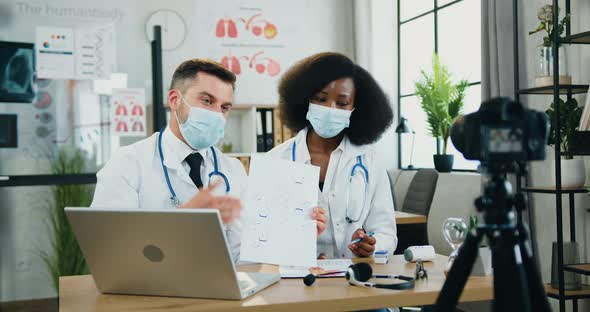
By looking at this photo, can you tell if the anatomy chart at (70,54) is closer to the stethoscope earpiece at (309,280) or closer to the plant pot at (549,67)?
the plant pot at (549,67)

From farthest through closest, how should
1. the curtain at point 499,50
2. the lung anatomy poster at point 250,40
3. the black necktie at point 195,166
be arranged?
1. the lung anatomy poster at point 250,40
2. the curtain at point 499,50
3. the black necktie at point 195,166

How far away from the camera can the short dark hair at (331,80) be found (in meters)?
2.27

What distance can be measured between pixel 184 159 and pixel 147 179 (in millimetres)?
149

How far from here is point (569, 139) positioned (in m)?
2.99

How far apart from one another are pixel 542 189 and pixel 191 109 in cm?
200

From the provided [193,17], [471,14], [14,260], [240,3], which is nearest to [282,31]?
[240,3]

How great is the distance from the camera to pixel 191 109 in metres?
1.98

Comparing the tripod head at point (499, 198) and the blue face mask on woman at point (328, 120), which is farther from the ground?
the blue face mask on woman at point (328, 120)

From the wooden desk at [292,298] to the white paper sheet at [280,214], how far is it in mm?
82

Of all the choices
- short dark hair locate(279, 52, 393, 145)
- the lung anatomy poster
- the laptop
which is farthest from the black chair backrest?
the laptop

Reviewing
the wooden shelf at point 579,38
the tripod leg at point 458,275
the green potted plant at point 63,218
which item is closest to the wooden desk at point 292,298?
the tripod leg at point 458,275

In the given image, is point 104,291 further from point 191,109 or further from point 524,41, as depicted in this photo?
point 524,41

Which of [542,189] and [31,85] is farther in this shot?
[31,85]

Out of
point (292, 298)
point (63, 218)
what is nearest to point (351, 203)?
point (292, 298)
